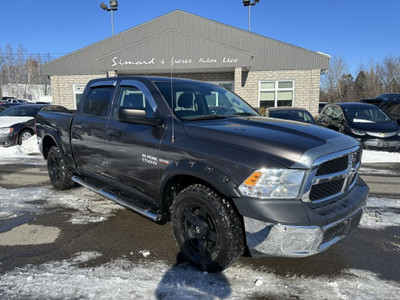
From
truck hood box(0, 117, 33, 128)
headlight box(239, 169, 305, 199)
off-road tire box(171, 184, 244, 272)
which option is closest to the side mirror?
off-road tire box(171, 184, 244, 272)

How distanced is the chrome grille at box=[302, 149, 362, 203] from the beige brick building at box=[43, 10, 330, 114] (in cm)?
1376

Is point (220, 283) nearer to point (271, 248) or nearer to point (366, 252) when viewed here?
point (271, 248)

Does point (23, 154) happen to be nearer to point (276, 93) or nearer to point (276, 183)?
point (276, 183)

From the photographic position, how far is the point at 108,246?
11.2 feet

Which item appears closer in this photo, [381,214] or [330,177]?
[330,177]

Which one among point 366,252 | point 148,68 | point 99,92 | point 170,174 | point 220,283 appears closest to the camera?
point 220,283

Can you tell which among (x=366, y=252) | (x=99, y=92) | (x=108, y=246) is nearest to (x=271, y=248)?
(x=366, y=252)

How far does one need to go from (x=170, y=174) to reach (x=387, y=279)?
7.37ft

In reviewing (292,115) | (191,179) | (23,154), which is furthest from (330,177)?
(23,154)

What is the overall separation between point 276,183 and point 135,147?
171 centimetres

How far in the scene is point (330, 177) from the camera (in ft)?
8.47

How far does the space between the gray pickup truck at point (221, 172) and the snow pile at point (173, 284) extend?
0.73 feet

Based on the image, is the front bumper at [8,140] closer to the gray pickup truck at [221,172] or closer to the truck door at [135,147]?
the gray pickup truck at [221,172]

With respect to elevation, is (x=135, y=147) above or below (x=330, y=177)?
above
